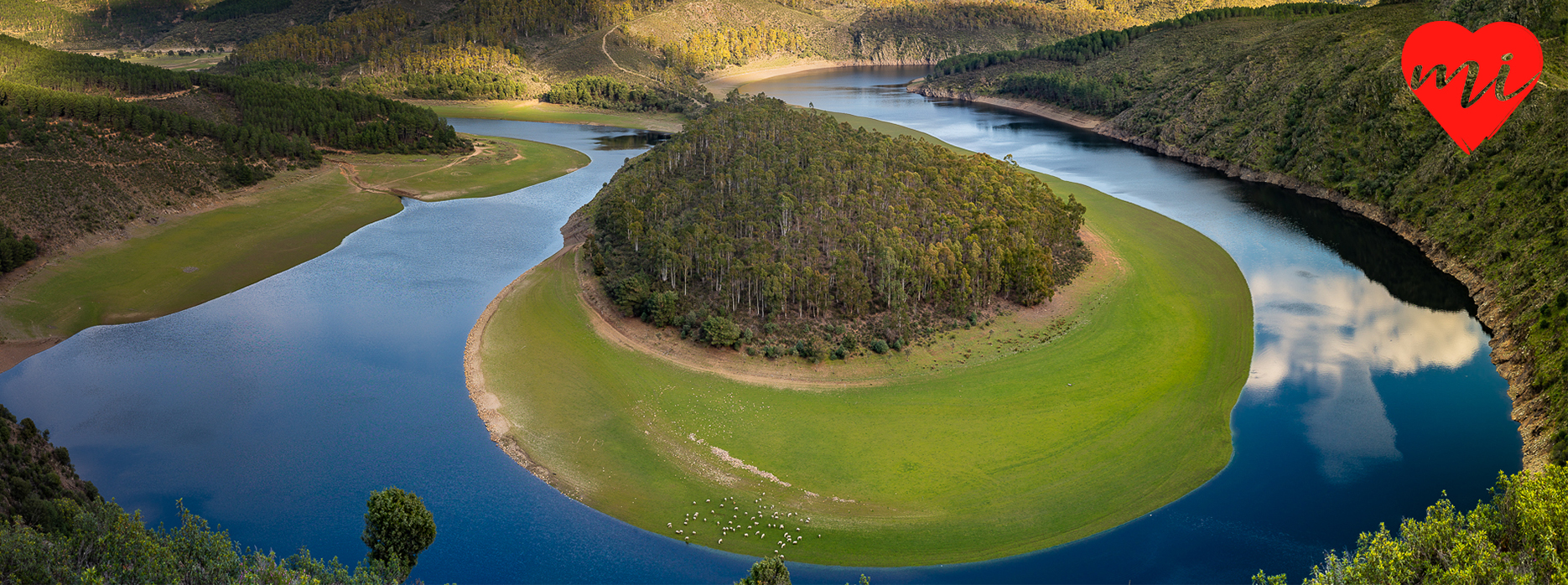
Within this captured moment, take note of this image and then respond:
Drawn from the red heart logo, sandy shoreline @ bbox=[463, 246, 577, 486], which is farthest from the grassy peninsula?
the red heart logo

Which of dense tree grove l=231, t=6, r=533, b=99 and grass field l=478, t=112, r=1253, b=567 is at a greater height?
dense tree grove l=231, t=6, r=533, b=99

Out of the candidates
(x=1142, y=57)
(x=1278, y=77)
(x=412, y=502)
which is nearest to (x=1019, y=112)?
(x=1142, y=57)

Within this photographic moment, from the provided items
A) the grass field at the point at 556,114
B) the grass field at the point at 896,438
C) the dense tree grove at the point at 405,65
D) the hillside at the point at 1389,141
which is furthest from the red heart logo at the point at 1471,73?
the dense tree grove at the point at 405,65

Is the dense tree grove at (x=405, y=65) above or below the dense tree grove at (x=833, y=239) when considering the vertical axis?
above

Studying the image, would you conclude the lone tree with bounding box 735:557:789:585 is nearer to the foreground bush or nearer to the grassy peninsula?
the foreground bush

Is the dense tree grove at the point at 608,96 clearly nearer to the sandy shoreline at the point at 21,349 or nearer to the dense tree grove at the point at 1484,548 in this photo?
the sandy shoreline at the point at 21,349

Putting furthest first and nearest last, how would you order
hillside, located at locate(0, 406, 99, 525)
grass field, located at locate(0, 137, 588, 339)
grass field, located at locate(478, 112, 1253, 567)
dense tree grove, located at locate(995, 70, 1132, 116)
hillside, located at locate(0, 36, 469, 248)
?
dense tree grove, located at locate(995, 70, 1132, 116) → hillside, located at locate(0, 36, 469, 248) → grass field, located at locate(0, 137, 588, 339) → grass field, located at locate(478, 112, 1253, 567) → hillside, located at locate(0, 406, 99, 525)
